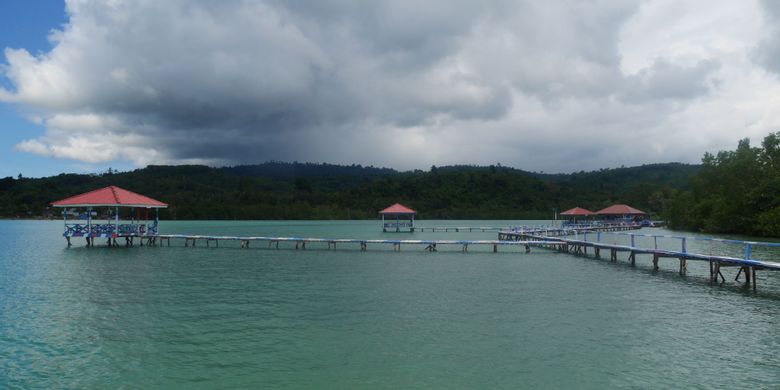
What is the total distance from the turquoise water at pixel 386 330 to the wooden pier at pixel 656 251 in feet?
2.81

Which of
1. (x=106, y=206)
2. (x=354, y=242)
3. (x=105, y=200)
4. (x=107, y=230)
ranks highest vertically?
(x=105, y=200)

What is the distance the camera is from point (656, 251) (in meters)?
23.8

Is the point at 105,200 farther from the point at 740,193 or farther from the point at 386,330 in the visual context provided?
the point at 740,193

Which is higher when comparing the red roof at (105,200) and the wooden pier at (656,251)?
the red roof at (105,200)

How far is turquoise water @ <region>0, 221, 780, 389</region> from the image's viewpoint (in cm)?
908

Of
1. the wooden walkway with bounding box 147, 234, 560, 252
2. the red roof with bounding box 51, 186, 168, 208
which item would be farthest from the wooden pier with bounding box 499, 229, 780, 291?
the red roof with bounding box 51, 186, 168, 208

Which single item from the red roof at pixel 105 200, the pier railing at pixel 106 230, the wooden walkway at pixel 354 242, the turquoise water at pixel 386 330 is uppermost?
the red roof at pixel 105 200

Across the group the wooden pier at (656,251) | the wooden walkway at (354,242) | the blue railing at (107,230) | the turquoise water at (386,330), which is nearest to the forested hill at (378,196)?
the wooden pier at (656,251)

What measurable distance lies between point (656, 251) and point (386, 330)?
659 inches

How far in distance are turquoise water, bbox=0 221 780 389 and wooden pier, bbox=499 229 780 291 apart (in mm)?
856

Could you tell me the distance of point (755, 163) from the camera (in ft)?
164

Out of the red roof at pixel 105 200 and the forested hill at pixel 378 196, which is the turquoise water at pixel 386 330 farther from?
the forested hill at pixel 378 196

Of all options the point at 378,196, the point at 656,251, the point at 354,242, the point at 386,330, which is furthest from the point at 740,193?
the point at 378,196

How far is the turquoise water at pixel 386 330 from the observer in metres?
9.08
